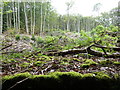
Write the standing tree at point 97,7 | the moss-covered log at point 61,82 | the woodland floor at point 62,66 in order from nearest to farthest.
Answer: the moss-covered log at point 61,82 < the woodland floor at point 62,66 < the standing tree at point 97,7

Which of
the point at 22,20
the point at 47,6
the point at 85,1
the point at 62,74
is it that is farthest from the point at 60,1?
the point at 22,20

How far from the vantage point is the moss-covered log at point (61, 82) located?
844mm

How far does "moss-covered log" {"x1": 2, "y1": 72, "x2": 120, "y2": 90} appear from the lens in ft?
2.77

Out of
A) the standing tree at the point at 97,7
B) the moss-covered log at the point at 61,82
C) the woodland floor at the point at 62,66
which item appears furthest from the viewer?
the standing tree at the point at 97,7

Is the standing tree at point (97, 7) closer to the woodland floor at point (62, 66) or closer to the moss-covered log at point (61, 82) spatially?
the woodland floor at point (62, 66)

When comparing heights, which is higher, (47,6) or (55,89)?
(47,6)

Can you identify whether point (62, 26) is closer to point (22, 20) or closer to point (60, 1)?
point (60, 1)

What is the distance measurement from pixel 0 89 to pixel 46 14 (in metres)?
5.39

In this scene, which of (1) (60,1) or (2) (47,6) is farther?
(2) (47,6)

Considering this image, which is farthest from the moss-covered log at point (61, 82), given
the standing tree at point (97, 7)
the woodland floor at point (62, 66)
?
the standing tree at point (97, 7)

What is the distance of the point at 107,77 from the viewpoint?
852 millimetres

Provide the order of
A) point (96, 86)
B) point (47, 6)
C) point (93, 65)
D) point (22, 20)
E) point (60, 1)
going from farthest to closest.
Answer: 1. point (22, 20)
2. point (47, 6)
3. point (60, 1)
4. point (93, 65)
5. point (96, 86)

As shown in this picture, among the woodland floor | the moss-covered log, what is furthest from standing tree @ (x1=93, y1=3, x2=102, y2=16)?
the moss-covered log

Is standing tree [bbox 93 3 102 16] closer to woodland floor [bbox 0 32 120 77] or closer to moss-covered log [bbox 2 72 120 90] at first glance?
woodland floor [bbox 0 32 120 77]
